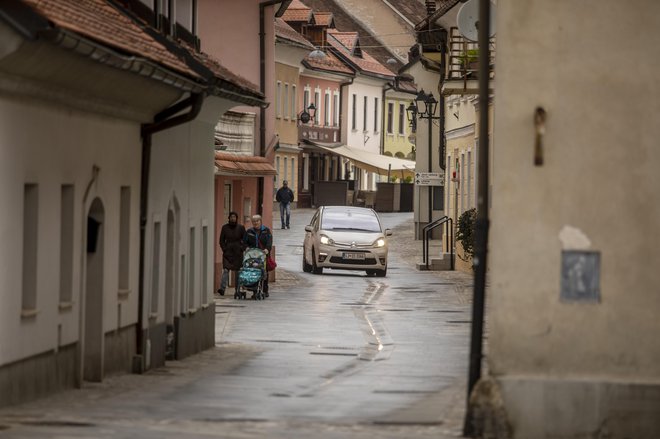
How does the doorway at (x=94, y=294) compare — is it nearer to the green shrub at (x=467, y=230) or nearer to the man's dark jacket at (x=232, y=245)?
the man's dark jacket at (x=232, y=245)

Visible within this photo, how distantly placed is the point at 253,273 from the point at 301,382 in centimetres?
1862

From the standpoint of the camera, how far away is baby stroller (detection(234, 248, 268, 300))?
39.4 m

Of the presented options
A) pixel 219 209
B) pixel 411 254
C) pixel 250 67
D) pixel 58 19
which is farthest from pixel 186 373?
pixel 411 254

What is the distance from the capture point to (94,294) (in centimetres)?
2027

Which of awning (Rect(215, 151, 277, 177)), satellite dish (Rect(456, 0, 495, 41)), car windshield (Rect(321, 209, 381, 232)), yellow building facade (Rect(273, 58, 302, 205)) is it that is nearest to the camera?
satellite dish (Rect(456, 0, 495, 41))

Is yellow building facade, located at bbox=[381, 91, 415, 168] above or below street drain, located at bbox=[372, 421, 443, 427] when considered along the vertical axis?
above

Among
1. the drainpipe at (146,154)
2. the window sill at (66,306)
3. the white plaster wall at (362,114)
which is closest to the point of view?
the window sill at (66,306)

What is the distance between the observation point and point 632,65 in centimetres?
1422

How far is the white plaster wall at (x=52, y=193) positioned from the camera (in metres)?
16.0

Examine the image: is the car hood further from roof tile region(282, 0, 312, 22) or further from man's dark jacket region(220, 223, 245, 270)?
roof tile region(282, 0, 312, 22)

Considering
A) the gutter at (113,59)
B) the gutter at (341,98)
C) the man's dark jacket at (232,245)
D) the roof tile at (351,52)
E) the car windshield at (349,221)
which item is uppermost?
the roof tile at (351,52)

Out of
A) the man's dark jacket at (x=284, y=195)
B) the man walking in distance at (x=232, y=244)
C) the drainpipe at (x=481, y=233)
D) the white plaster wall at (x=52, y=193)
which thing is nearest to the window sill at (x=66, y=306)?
the white plaster wall at (x=52, y=193)

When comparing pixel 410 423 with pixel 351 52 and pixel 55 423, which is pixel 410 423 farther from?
pixel 351 52

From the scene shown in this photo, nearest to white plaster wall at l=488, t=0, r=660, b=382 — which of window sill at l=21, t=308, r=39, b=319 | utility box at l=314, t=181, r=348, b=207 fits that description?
window sill at l=21, t=308, r=39, b=319
